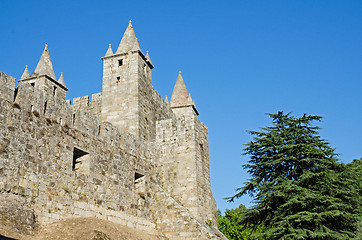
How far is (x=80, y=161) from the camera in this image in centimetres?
1641

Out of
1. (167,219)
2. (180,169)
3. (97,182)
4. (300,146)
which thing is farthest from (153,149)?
(300,146)

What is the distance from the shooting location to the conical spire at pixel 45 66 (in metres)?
24.9

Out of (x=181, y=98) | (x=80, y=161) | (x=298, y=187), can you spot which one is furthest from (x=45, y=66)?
(x=298, y=187)

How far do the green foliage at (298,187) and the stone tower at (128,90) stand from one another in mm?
5501

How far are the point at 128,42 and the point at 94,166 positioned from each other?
360 inches

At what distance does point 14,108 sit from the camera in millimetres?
13461

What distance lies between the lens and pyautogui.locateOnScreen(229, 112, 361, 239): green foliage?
17.5m

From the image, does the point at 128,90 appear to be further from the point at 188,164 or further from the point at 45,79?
the point at 45,79

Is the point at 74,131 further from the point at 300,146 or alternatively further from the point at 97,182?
the point at 300,146

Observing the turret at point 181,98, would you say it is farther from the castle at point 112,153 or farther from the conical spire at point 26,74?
the conical spire at point 26,74

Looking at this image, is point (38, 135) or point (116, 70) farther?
point (116, 70)

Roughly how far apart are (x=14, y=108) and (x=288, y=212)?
1175 centimetres

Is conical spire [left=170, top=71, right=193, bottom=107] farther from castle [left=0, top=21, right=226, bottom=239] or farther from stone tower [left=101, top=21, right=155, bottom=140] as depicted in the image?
stone tower [left=101, top=21, right=155, bottom=140]

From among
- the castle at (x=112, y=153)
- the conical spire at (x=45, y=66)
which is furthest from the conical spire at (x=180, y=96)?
the conical spire at (x=45, y=66)
